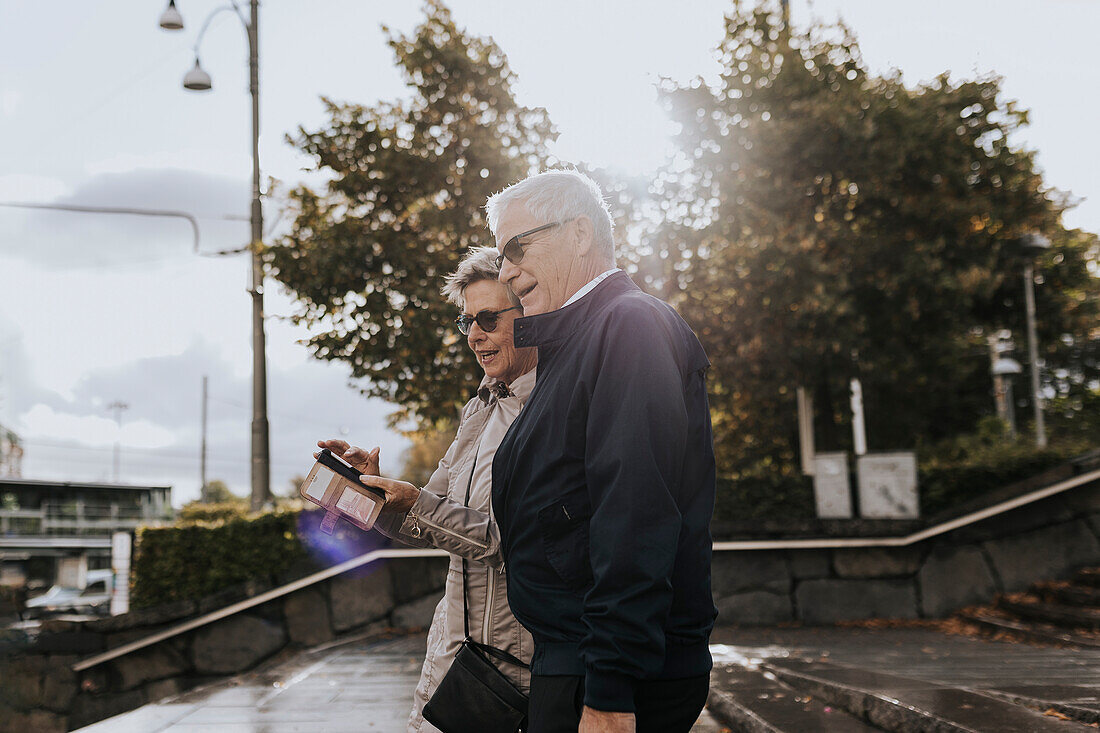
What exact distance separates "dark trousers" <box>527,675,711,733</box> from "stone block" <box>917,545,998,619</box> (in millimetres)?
9528

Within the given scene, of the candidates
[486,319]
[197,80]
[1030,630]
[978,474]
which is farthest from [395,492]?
[197,80]

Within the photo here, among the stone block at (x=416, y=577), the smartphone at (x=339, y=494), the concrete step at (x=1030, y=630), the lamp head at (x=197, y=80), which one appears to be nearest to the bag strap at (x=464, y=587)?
the smartphone at (x=339, y=494)

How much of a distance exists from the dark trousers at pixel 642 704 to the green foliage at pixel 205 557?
8.95 meters

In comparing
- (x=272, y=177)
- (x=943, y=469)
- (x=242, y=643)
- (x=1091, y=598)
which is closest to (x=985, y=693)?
(x=1091, y=598)

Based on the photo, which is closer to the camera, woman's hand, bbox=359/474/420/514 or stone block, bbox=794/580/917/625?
woman's hand, bbox=359/474/420/514

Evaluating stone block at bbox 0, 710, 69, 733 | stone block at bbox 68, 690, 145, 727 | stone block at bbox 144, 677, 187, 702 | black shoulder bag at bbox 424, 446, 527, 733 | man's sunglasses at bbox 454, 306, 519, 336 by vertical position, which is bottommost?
stone block at bbox 0, 710, 69, 733

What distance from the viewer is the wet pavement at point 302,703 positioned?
565 cm

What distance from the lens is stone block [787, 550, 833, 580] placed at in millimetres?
10328

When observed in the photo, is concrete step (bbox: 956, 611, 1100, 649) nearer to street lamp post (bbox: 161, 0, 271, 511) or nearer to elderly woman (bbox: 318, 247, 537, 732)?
elderly woman (bbox: 318, 247, 537, 732)

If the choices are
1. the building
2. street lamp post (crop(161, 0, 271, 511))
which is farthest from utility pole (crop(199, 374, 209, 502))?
street lamp post (crop(161, 0, 271, 511))

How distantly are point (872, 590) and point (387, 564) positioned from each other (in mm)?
5475

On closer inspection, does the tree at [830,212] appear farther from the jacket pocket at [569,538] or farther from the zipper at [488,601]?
the jacket pocket at [569,538]

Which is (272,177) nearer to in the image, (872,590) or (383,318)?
(383,318)

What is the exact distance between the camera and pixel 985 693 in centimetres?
454
